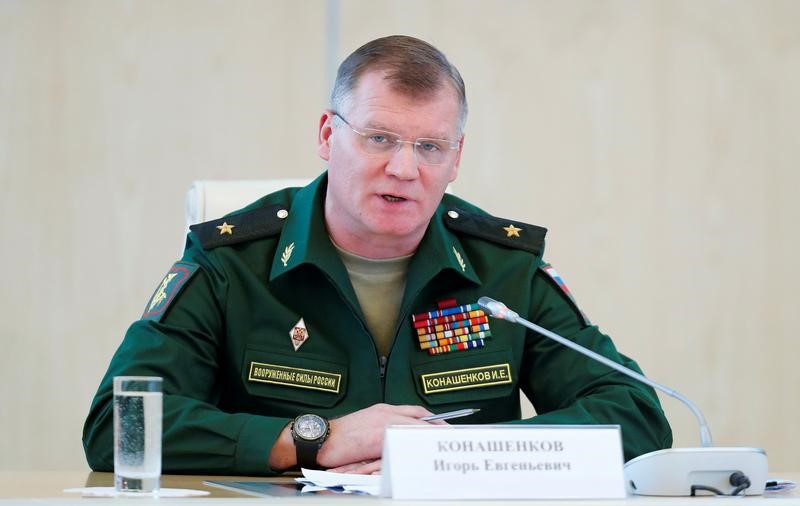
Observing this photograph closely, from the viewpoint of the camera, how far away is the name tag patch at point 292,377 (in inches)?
84.0

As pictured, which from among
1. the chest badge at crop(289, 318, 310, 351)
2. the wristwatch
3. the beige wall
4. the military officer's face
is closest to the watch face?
the wristwatch

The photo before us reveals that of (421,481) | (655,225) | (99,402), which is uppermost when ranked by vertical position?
(655,225)

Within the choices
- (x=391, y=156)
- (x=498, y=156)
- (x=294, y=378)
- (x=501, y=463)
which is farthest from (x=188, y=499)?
(x=498, y=156)

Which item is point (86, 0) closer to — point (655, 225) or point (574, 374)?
point (655, 225)

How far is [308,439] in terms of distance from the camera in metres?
1.79

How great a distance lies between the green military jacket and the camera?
2062 millimetres

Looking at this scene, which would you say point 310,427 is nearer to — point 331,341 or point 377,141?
point 331,341

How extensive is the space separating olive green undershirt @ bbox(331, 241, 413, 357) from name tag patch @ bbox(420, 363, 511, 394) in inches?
4.2

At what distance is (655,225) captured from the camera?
3.80 metres

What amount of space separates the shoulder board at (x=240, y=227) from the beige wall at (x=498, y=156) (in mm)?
1417

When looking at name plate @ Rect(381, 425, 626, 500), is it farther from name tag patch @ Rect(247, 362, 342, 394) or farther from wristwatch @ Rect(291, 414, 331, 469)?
name tag patch @ Rect(247, 362, 342, 394)

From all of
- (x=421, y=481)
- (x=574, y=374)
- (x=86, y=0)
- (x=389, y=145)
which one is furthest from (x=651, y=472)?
(x=86, y=0)

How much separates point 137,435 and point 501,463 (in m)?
0.42

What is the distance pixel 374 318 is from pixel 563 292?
407 mm
